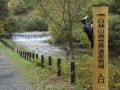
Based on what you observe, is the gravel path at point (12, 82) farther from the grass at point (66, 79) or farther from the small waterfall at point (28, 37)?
the small waterfall at point (28, 37)

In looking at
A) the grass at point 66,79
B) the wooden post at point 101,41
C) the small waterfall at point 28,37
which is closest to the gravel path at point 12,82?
the grass at point 66,79

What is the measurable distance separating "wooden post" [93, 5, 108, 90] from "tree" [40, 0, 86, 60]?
31.6 ft

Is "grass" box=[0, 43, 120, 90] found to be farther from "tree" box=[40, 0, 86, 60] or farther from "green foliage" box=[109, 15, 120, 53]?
"green foliage" box=[109, 15, 120, 53]

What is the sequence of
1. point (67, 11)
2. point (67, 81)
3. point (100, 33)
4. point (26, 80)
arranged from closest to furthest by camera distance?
1. point (100, 33)
2. point (67, 81)
3. point (26, 80)
4. point (67, 11)

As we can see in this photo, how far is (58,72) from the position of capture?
44.6ft

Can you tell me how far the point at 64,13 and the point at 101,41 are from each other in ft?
33.3

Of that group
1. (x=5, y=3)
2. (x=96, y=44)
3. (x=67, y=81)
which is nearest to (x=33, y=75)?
(x=67, y=81)

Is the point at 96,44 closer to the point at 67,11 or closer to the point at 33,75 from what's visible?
the point at 33,75

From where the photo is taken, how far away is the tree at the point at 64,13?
16.5 m

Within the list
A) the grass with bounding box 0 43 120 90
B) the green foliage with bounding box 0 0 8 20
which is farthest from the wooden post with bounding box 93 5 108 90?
the green foliage with bounding box 0 0 8 20

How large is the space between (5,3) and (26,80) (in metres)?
46.1

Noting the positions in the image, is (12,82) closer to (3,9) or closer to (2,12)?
(3,9)

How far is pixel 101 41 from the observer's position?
22.4ft

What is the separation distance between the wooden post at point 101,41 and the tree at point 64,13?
9.62 m
